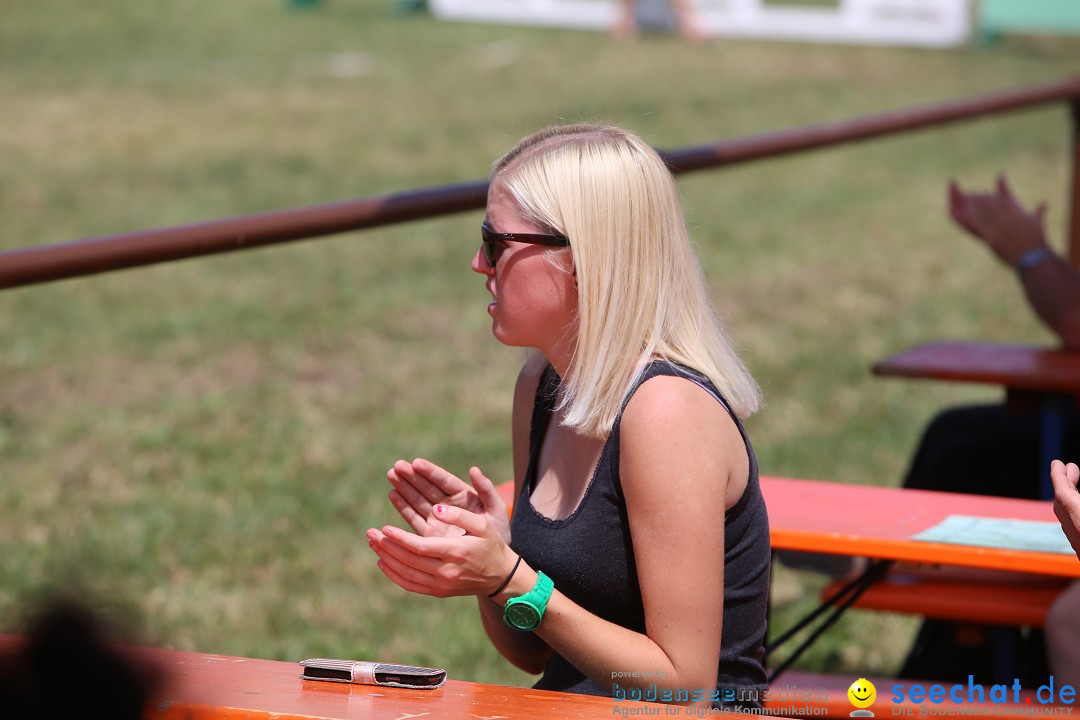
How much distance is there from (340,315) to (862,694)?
4.51 meters

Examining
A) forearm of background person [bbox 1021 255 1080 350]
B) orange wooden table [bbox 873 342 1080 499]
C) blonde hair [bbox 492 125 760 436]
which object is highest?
blonde hair [bbox 492 125 760 436]

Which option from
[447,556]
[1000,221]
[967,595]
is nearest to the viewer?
[447,556]

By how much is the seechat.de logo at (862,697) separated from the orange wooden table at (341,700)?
82cm

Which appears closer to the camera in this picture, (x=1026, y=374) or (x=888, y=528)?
(x=888, y=528)

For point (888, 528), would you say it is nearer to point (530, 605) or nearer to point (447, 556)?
point (530, 605)

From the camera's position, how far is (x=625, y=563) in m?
1.83

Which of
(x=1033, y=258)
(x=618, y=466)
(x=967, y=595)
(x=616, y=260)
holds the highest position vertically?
(x=616, y=260)

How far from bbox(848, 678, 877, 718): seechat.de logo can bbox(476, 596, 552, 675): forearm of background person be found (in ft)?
1.70

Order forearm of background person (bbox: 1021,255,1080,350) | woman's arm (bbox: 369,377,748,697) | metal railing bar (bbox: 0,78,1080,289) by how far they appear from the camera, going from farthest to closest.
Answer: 1. forearm of background person (bbox: 1021,255,1080,350)
2. metal railing bar (bbox: 0,78,1080,289)
3. woman's arm (bbox: 369,377,748,697)

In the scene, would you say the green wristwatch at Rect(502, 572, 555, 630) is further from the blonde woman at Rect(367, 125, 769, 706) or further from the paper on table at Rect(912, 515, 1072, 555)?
the paper on table at Rect(912, 515, 1072, 555)

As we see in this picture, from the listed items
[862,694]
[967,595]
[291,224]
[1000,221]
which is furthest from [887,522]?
[1000,221]

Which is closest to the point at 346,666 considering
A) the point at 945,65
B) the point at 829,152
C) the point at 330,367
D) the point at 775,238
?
the point at 330,367

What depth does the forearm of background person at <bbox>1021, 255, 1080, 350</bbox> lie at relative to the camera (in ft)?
11.0

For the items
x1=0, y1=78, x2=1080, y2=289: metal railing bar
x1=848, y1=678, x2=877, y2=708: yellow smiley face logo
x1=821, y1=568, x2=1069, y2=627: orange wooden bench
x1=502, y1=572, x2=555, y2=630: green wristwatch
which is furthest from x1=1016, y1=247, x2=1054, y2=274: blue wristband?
x1=502, y1=572, x2=555, y2=630: green wristwatch
